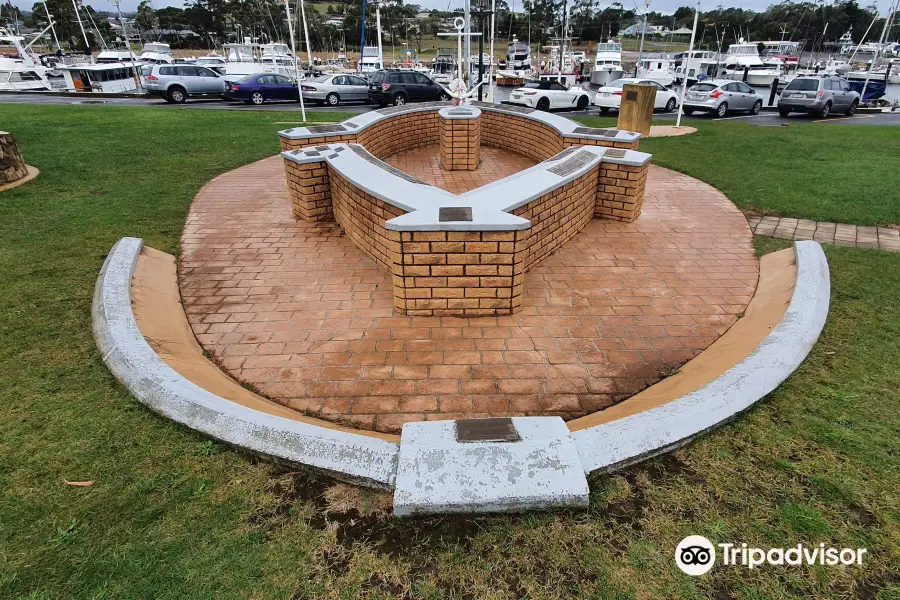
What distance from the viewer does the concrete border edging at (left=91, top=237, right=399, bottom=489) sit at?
7.59 ft

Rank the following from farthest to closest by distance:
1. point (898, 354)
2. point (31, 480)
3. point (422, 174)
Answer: point (422, 174)
point (898, 354)
point (31, 480)

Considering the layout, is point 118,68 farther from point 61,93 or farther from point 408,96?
point 408,96

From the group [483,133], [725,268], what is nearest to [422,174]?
[483,133]

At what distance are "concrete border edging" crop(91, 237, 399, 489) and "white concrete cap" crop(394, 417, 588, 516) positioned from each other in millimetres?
128

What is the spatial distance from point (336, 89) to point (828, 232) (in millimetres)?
20455

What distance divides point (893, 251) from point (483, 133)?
24.3ft

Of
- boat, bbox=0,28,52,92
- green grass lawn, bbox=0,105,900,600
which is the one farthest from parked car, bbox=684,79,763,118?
boat, bbox=0,28,52,92

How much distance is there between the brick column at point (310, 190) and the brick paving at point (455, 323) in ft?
0.63

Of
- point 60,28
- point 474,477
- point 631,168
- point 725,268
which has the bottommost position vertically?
point 725,268

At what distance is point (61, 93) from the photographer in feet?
86.8

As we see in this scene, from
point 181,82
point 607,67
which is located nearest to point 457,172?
point 181,82

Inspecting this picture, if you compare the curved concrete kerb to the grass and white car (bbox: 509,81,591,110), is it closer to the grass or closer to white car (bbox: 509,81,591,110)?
the grass

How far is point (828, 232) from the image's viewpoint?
5945 millimetres

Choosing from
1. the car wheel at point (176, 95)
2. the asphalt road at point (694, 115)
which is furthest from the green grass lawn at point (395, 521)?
the car wheel at point (176, 95)
